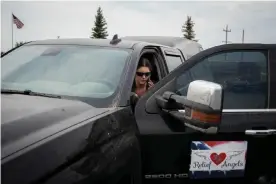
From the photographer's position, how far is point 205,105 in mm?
2027

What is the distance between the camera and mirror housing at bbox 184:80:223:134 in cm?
202

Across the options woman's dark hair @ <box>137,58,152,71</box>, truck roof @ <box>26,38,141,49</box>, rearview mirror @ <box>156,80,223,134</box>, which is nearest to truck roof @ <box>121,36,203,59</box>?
woman's dark hair @ <box>137,58,152,71</box>

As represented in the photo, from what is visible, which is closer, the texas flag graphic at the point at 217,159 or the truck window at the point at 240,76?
the texas flag graphic at the point at 217,159

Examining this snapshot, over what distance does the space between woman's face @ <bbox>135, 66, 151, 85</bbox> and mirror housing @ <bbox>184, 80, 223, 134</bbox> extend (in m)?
1.13

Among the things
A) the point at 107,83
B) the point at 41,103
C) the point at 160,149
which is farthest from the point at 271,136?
the point at 41,103

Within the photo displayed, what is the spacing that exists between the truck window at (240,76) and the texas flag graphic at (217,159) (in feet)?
1.01

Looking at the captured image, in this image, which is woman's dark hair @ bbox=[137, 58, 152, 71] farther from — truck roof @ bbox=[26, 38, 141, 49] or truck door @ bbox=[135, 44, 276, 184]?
truck door @ bbox=[135, 44, 276, 184]

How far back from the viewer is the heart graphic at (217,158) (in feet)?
8.85

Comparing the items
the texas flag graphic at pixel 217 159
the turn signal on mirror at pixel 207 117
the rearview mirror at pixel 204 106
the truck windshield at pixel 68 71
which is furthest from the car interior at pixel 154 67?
the turn signal on mirror at pixel 207 117

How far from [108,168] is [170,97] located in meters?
0.76

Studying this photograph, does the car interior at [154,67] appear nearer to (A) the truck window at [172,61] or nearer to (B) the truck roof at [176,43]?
(A) the truck window at [172,61]

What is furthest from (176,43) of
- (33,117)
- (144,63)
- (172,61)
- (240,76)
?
(33,117)

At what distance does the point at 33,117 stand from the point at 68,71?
1.07 meters

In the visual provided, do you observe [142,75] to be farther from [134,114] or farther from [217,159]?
[217,159]
